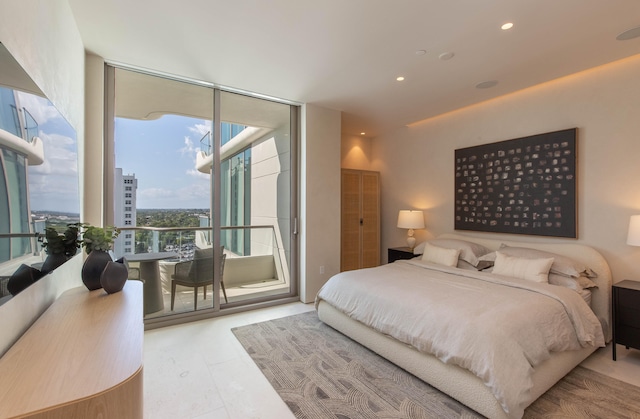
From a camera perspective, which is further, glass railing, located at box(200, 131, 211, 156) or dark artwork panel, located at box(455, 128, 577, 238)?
glass railing, located at box(200, 131, 211, 156)

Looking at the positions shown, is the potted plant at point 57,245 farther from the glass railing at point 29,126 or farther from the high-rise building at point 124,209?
the high-rise building at point 124,209

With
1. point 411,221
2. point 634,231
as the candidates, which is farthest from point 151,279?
point 634,231

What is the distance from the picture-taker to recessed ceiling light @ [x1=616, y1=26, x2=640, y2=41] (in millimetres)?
2361

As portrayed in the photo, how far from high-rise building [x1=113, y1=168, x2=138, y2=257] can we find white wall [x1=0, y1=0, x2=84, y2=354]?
566 millimetres

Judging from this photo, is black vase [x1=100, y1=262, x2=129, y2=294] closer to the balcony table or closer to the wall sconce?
the balcony table

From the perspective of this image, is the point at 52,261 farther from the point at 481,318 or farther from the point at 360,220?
the point at 360,220

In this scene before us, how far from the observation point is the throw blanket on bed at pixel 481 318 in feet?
5.86

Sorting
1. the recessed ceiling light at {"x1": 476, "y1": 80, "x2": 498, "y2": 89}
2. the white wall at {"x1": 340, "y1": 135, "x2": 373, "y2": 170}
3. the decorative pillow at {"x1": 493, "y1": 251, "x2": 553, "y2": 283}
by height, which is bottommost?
the decorative pillow at {"x1": 493, "y1": 251, "x2": 553, "y2": 283}

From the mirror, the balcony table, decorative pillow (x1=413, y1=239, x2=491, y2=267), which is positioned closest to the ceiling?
the mirror

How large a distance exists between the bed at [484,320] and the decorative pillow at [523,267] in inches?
0.4

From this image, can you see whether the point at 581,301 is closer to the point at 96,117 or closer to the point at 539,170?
the point at 539,170

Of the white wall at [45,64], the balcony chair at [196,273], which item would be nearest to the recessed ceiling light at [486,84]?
the balcony chair at [196,273]

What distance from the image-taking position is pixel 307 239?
4059 mm

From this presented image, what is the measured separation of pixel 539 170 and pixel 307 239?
2.85 metres
